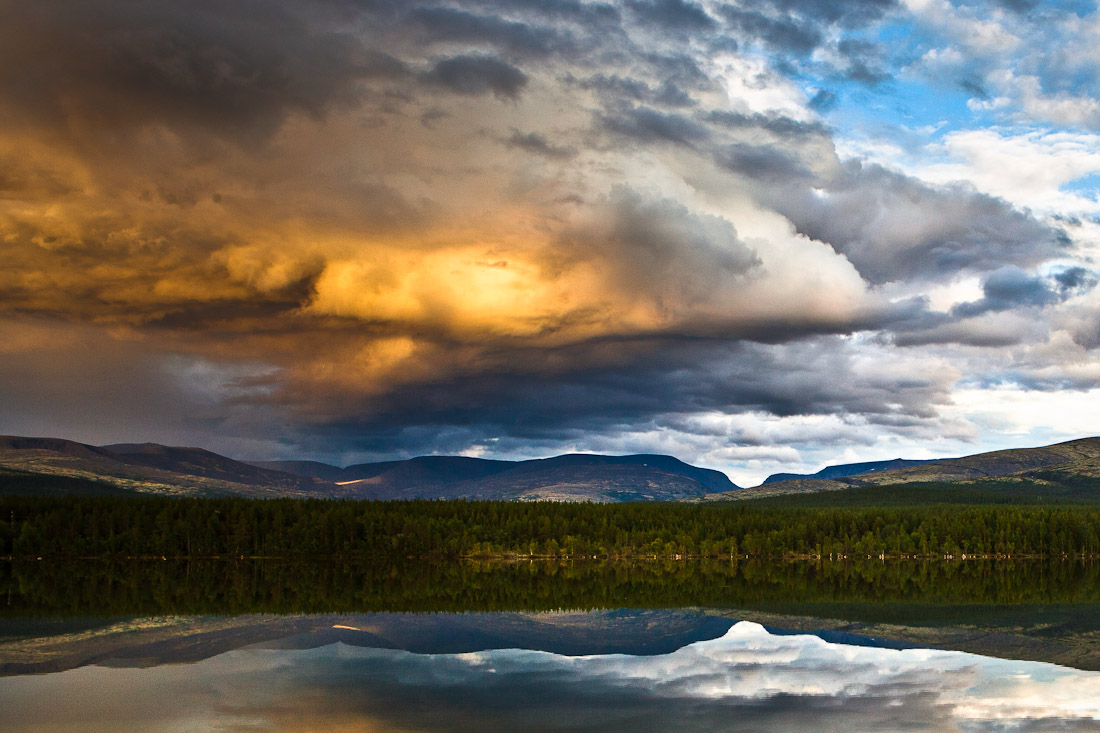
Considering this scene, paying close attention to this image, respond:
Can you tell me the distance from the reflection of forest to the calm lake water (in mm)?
2233

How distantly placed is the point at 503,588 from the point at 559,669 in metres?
61.6

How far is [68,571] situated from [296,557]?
46167mm

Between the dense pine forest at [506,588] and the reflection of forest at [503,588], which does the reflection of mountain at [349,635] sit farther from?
the reflection of forest at [503,588]

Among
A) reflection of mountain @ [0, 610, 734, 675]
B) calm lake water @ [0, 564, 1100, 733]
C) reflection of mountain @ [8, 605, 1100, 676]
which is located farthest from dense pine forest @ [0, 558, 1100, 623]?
reflection of mountain @ [0, 610, 734, 675]

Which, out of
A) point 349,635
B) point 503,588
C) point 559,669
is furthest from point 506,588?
point 559,669

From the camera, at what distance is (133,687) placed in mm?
42281

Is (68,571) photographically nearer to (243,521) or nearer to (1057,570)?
(243,521)

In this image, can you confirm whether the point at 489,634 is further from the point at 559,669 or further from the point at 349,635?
the point at 559,669

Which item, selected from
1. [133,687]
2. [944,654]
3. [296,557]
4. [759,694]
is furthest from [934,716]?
A: [296,557]

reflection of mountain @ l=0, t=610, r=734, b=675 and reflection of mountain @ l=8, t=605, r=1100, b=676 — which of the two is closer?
reflection of mountain @ l=0, t=610, r=734, b=675

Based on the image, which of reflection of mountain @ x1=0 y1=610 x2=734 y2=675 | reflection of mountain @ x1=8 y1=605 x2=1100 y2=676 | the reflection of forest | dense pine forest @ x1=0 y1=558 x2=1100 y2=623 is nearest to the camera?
reflection of mountain @ x1=0 y1=610 x2=734 y2=675

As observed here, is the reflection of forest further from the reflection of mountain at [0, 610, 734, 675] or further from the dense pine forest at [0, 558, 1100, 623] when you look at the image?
the reflection of mountain at [0, 610, 734, 675]

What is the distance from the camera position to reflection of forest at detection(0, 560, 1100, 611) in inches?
3302

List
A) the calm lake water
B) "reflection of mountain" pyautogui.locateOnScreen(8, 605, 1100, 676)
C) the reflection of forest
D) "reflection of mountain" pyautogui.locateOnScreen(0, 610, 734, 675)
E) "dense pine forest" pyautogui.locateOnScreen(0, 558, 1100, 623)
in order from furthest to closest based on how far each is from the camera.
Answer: the reflection of forest
"dense pine forest" pyautogui.locateOnScreen(0, 558, 1100, 623)
"reflection of mountain" pyautogui.locateOnScreen(8, 605, 1100, 676)
"reflection of mountain" pyautogui.locateOnScreen(0, 610, 734, 675)
the calm lake water
